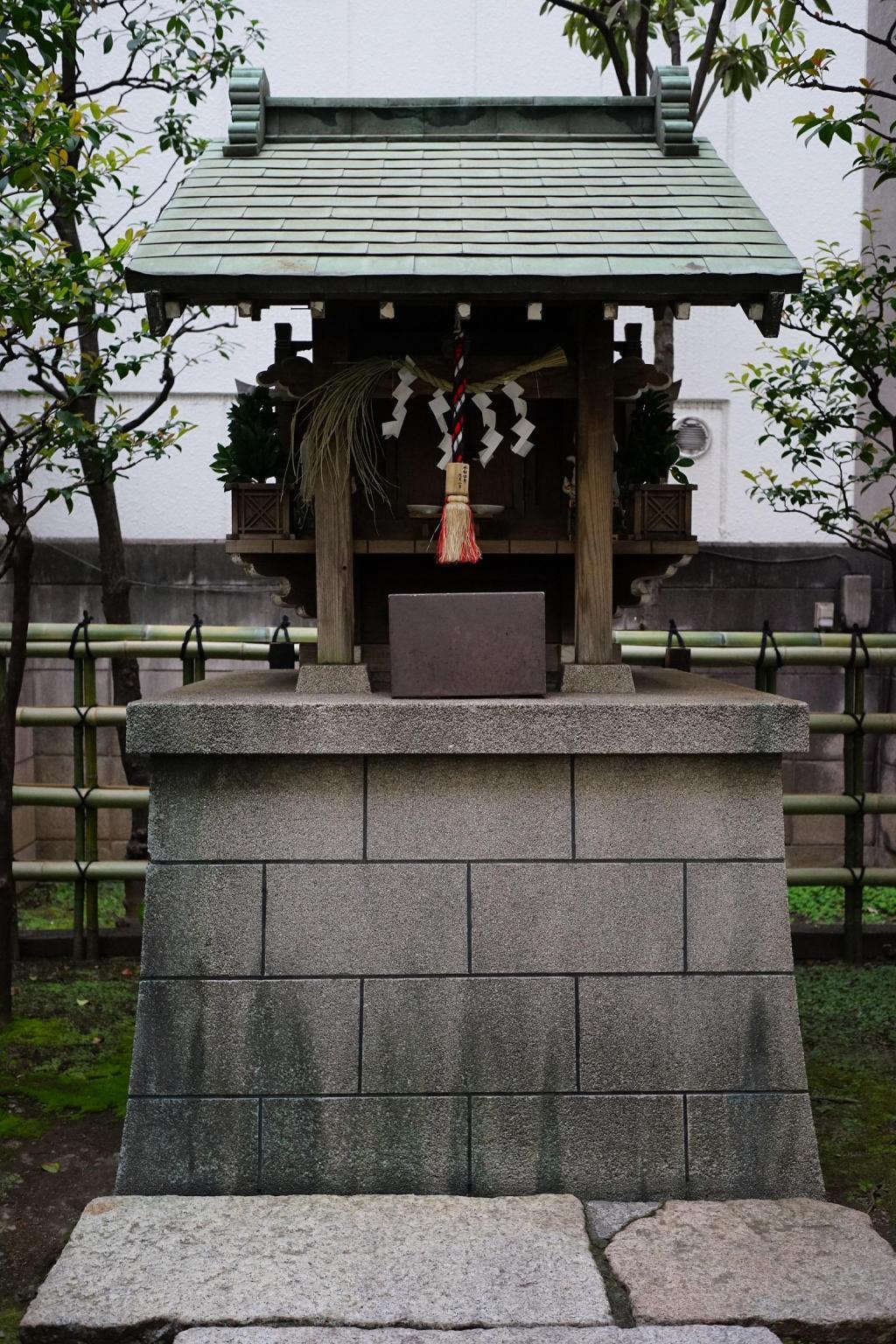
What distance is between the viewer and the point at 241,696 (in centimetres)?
452

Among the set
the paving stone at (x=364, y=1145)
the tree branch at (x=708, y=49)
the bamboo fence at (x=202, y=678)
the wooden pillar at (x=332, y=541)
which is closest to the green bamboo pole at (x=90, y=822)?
the bamboo fence at (x=202, y=678)

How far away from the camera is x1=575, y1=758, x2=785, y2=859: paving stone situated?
4.26 metres

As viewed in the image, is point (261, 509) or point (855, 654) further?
point (855, 654)

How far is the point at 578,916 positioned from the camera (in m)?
4.25

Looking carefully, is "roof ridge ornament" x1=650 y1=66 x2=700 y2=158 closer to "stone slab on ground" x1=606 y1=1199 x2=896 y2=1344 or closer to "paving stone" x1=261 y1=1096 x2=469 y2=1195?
"paving stone" x1=261 y1=1096 x2=469 y2=1195

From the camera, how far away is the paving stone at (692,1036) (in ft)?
13.9

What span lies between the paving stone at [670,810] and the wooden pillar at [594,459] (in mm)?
869

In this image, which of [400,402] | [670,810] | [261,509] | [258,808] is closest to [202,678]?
[261,509]

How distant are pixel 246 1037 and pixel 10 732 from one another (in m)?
2.75

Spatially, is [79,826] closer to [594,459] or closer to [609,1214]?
[594,459]

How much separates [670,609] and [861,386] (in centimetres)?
308

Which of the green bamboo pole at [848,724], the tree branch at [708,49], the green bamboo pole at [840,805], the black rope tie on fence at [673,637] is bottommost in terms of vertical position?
the green bamboo pole at [840,805]

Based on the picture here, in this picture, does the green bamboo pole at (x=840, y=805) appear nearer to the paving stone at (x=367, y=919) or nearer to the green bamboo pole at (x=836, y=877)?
the green bamboo pole at (x=836, y=877)

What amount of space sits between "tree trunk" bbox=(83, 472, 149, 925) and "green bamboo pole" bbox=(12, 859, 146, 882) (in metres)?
0.54
